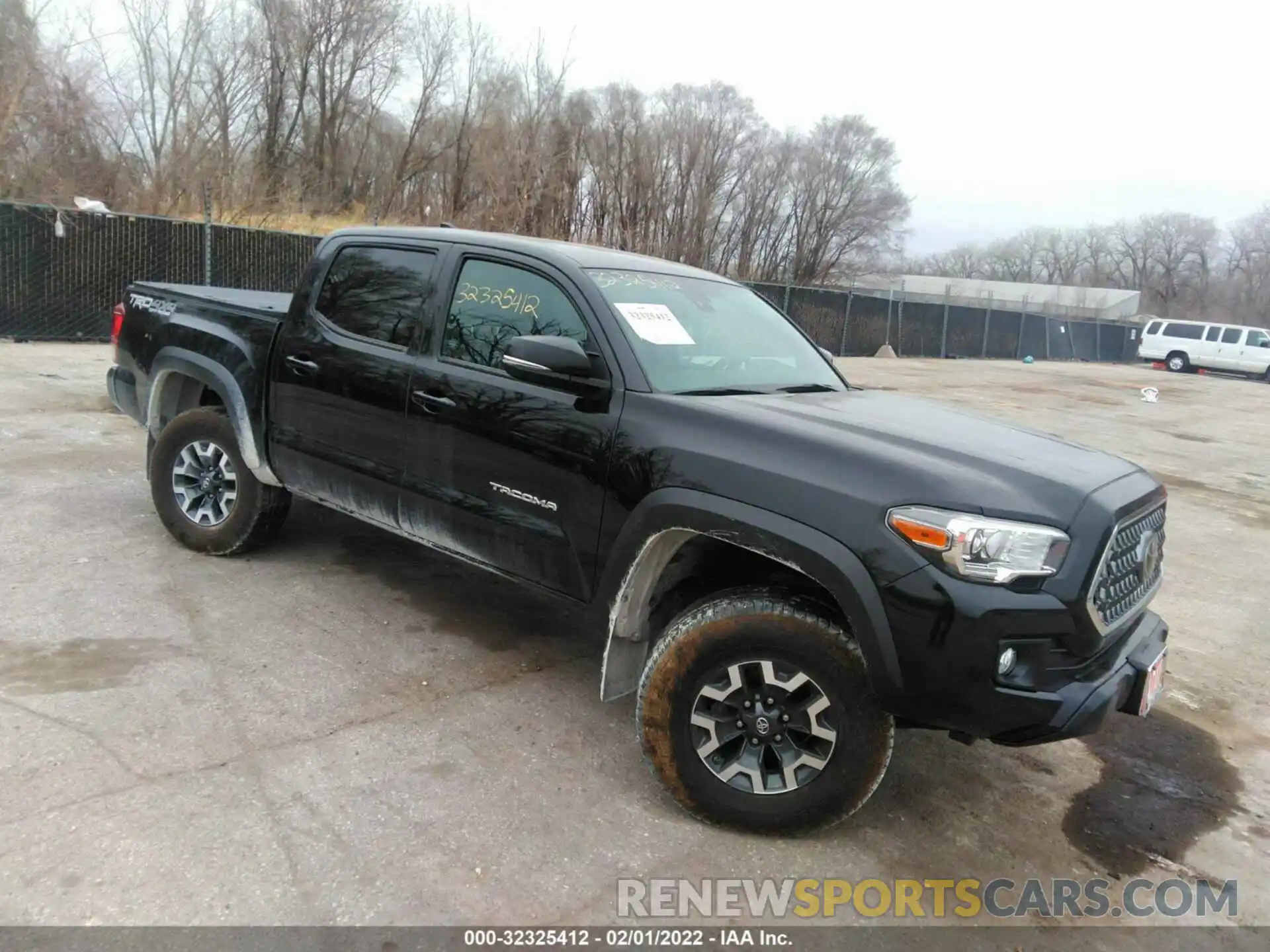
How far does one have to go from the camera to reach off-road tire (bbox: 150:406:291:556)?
4793 mm

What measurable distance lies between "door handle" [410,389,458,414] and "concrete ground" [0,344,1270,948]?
1140mm

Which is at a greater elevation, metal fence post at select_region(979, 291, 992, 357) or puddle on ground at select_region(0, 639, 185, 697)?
metal fence post at select_region(979, 291, 992, 357)

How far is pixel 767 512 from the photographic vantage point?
284 centimetres

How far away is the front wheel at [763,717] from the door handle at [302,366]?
237 cm

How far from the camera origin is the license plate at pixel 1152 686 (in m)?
2.89

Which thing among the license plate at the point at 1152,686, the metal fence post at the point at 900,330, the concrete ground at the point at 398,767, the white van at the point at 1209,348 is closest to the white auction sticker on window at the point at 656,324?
the concrete ground at the point at 398,767

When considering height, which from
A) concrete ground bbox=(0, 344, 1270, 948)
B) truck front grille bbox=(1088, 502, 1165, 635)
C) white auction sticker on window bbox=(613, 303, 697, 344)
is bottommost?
concrete ground bbox=(0, 344, 1270, 948)

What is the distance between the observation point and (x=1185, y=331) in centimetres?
3572

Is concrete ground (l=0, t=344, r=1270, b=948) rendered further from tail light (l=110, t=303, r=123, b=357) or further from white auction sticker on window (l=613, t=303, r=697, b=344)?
white auction sticker on window (l=613, t=303, r=697, b=344)

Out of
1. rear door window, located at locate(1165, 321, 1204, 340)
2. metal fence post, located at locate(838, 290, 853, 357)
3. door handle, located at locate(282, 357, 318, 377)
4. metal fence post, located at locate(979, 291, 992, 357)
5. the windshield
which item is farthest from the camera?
Answer: rear door window, located at locate(1165, 321, 1204, 340)

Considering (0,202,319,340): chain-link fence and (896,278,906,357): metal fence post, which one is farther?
(896,278,906,357): metal fence post

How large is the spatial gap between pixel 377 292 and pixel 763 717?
2.75 m

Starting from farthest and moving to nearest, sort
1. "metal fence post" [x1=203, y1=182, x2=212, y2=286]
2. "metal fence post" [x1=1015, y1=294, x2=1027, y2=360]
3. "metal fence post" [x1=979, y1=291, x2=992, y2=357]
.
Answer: "metal fence post" [x1=1015, y1=294, x2=1027, y2=360], "metal fence post" [x1=979, y1=291, x2=992, y2=357], "metal fence post" [x1=203, y1=182, x2=212, y2=286]

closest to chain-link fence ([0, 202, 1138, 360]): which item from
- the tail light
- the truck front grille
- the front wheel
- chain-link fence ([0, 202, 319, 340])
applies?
chain-link fence ([0, 202, 319, 340])
